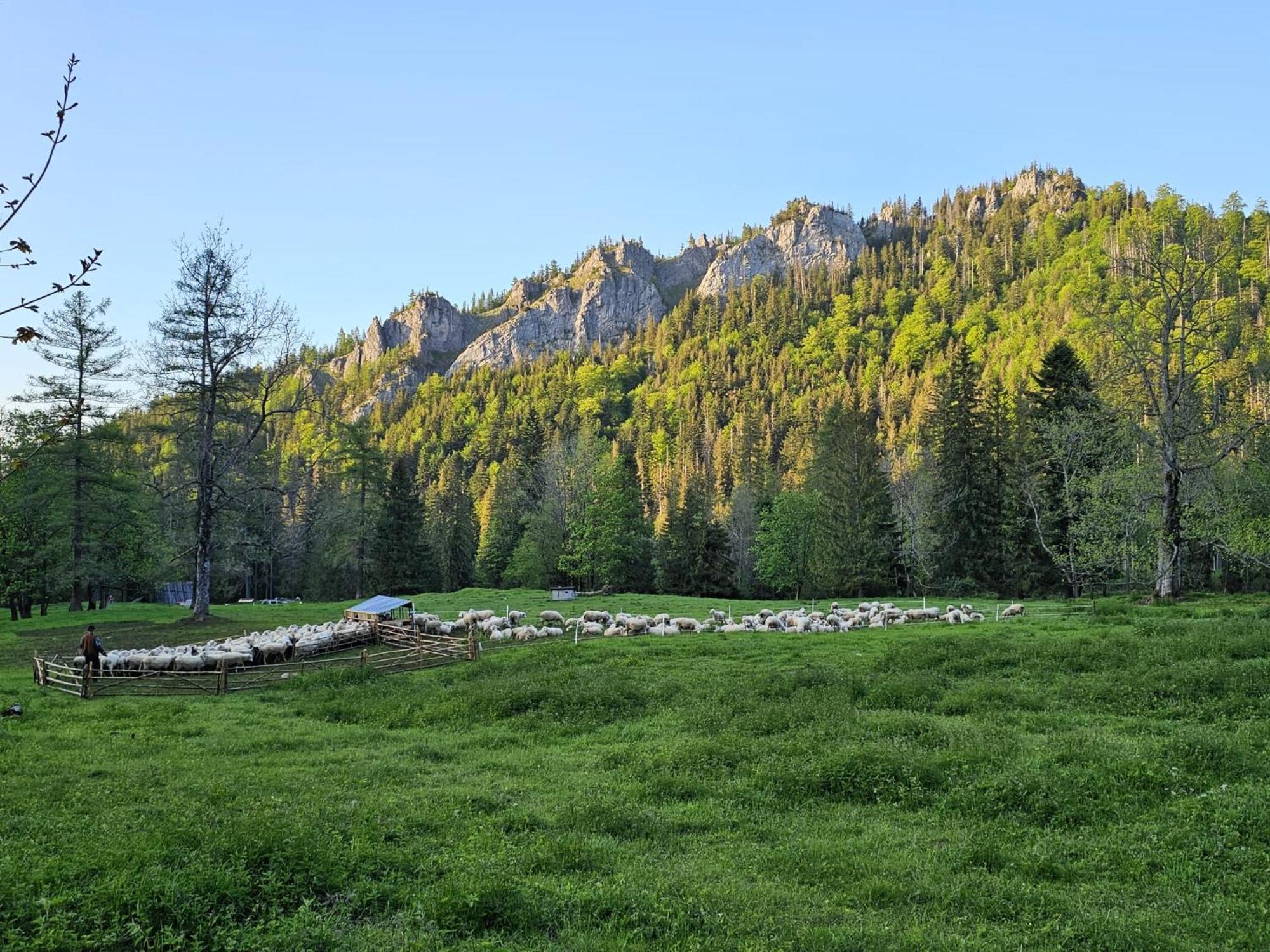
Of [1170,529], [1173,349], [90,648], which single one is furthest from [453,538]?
[1173,349]

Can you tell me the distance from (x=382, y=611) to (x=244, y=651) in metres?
7.50

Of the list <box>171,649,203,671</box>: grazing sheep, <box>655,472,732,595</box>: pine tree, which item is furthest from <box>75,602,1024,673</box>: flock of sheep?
<box>655,472,732,595</box>: pine tree

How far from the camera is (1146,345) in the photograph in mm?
33562

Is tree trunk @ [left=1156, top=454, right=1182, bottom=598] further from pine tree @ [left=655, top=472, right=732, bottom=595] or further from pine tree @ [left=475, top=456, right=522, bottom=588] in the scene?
pine tree @ [left=475, top=456, right=522, bottom=588]

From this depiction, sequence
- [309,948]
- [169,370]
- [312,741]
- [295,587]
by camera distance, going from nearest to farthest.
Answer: [309,948] → [312,741] → [169,370] → [295,587]

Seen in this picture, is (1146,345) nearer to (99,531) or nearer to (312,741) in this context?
(312,741)

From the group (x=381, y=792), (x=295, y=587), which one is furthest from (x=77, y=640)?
(x=295, y=587)

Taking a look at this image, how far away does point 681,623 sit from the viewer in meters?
35.9

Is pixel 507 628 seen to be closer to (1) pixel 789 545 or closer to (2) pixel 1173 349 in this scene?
(2) pixel 1173 349

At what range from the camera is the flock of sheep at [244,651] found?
84.5ft

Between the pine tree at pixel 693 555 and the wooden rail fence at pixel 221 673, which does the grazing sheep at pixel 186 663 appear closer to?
the wooden rail fence at pixel 221 673

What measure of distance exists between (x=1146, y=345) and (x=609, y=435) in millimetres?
154300

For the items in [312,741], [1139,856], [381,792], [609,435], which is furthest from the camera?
[609,435]

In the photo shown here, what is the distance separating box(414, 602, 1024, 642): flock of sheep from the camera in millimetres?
33312
